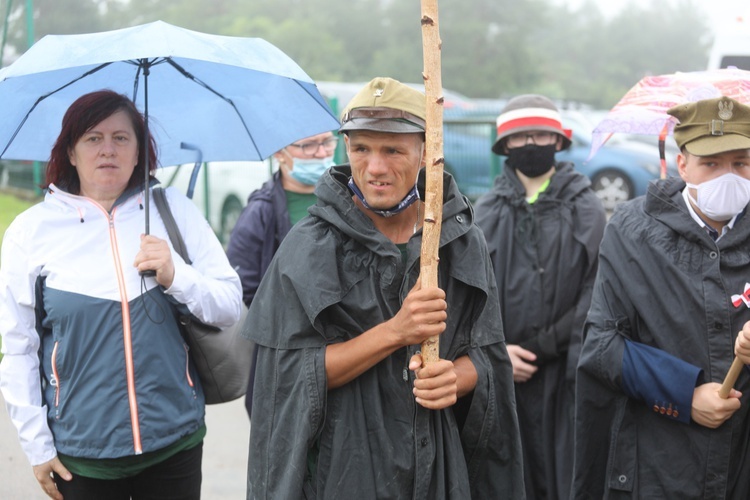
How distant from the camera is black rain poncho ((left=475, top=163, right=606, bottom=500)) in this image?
14.6 ft

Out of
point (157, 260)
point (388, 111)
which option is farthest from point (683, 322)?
point (157, 260)

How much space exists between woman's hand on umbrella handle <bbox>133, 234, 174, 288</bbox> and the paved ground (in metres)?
2.58

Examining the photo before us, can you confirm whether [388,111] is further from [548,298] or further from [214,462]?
[214,462]

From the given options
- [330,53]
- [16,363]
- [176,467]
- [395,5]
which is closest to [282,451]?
[176,467]

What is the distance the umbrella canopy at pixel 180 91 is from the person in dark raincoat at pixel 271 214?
0.53 metres

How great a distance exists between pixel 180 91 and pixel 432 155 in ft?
5.44

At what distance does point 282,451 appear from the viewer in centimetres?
262

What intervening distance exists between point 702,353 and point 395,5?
2298 inches

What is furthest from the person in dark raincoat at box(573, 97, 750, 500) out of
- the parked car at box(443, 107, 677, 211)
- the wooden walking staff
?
the parked car at box(443, 107, 677, 211)

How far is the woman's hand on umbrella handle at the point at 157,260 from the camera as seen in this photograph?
313 cm

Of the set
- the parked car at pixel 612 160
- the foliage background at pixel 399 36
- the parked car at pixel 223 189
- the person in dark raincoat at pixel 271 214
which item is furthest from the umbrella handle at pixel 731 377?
the foliage background at pixel 399 36

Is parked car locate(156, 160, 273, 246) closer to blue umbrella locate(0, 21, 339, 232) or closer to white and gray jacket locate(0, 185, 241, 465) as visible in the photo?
blue umbrella locate(0, 21, 339, 232)

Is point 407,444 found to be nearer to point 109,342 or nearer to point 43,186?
point 109,342

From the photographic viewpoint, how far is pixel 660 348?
3199mm
